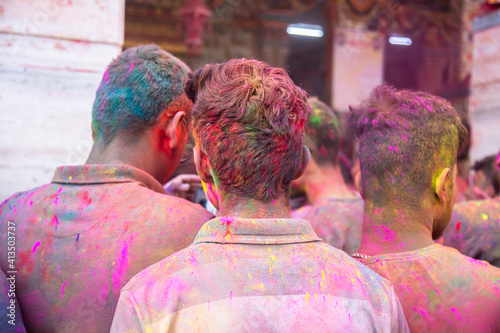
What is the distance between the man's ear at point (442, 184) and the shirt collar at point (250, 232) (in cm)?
70

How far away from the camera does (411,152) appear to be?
1.65 meters

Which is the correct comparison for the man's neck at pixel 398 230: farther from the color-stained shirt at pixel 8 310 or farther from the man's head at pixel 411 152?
the color-stained shirt at pixel 8 310

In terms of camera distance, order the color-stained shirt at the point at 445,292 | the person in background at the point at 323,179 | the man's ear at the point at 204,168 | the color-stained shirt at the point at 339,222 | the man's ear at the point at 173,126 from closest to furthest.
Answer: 1. the man's ear at the point at 204,168
2. the color-stained shirt at the point at 445,292
3. the man's ear at the point at 173,126
4. the color-stained shirt at the point at 339,222
5. the person in background at the point at 323,179

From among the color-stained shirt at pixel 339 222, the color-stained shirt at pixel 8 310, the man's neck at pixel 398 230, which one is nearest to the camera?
the color-stained shirt at pixel 8 310

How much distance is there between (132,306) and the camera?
3.42ft

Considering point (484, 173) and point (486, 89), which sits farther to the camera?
point (486, 89)

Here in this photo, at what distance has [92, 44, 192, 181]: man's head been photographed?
5.56 feet

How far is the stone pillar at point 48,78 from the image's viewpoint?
2.36 m

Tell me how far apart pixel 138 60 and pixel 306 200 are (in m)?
1.41

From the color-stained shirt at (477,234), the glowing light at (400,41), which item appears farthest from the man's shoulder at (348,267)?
the glowing light at (400,41)

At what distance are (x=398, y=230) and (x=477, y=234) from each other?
0.94 meters

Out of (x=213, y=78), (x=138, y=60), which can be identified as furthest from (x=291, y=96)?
(x=138, y=60)

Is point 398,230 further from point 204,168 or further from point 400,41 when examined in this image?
point 400,41

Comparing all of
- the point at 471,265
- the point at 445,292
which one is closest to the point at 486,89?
the point at 471,265
